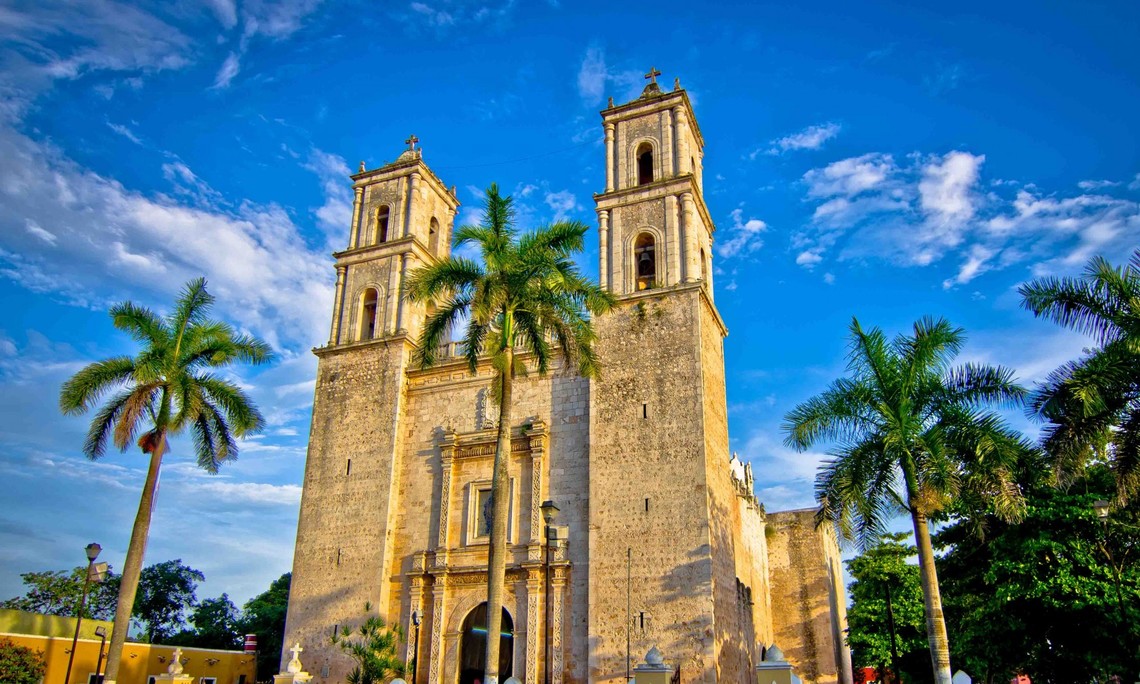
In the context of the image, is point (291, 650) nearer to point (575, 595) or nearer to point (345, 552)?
point (345, 552)

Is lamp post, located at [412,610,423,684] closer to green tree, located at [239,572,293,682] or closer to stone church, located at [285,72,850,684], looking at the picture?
stone church, located at [285,72,850,684]

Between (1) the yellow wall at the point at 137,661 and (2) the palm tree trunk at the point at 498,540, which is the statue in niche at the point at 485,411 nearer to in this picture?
(2) the palm tree trunk at the point at 498,540

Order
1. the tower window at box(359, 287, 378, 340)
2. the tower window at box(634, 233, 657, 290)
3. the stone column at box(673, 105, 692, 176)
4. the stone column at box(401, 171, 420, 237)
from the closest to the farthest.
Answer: the tower window at box(634, 233, 657, 290) → the stone column at box(673, 105, 692, 176) → the tower window at box(359, 287, 378, 340) → the stone column at box(401, 171, 420, 237)

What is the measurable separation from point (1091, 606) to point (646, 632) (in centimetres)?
926

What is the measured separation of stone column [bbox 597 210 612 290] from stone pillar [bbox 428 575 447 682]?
9281 mm

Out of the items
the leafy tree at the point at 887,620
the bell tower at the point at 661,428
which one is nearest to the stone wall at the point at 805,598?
the leafy tree at the point at 887,620

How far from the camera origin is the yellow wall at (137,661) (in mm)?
21328

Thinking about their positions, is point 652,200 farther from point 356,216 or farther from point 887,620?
point 887,620

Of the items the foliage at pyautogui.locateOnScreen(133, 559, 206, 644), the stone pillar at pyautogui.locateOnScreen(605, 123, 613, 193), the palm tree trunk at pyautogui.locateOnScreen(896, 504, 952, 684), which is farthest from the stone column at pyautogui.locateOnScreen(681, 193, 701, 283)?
the foliage at pyautogui.locateOnScreen(133, 559, 206, 644)

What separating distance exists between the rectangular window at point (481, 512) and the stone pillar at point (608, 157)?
9297mm

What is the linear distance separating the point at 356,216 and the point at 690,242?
40.2ft

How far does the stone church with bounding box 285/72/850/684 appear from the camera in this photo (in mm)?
20219

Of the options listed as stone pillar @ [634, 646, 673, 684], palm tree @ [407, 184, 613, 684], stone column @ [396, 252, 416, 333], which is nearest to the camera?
stone pillar @ [634, 646, 673, 684]

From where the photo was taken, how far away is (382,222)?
2916 centimetres
